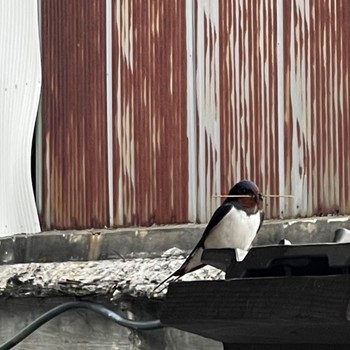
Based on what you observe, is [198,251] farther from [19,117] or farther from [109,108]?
[19,117]

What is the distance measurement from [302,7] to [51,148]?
1.47 metres

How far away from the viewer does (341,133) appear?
4852mm

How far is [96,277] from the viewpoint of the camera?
518 centimetres

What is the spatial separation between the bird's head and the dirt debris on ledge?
30cm

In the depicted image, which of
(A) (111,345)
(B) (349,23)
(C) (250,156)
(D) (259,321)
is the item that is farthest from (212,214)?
(D) (259,321)

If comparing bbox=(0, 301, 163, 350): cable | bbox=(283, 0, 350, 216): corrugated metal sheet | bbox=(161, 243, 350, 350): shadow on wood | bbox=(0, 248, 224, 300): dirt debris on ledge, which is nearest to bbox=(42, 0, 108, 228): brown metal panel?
bbox=(0, 248, 224, 300): dirt debris on ledge

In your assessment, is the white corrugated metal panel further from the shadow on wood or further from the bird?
the shadow on wood

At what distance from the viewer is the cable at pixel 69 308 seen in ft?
16.3

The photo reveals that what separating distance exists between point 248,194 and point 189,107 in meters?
0.68

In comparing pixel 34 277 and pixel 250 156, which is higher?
pixel 250 156

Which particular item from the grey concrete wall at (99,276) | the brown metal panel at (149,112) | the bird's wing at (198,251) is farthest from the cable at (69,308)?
the brown metal panel at (149,112)

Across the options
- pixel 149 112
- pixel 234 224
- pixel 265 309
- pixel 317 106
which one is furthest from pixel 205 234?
pixel 265 309

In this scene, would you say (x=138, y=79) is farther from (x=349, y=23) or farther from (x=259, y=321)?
(x=259, y=321)

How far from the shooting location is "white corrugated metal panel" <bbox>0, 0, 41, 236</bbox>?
19.0 ft
